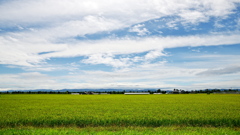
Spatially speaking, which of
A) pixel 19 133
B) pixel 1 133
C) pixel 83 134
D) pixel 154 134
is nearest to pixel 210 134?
A: pixel 154 134

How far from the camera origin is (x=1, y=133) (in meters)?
13.4

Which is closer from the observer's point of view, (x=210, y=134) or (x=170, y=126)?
(x=210, y=134)

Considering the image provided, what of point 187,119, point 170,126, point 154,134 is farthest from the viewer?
point 187,119

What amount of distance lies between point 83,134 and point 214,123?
1260 cm

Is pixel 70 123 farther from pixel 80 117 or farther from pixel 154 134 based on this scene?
pixel 154 134

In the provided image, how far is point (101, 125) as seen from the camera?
17.1m

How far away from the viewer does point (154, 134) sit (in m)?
12.6

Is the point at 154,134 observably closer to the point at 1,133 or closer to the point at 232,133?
the point at 232,133

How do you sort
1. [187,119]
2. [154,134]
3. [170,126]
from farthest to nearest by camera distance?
[187,119], [170,126], [154,134]

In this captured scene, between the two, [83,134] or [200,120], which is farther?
[200,120]

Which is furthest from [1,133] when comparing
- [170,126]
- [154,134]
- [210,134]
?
[210,134]

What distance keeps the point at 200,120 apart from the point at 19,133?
15.6 m

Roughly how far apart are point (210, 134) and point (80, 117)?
38.4 ft

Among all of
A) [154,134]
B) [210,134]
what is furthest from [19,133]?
[210,134]
